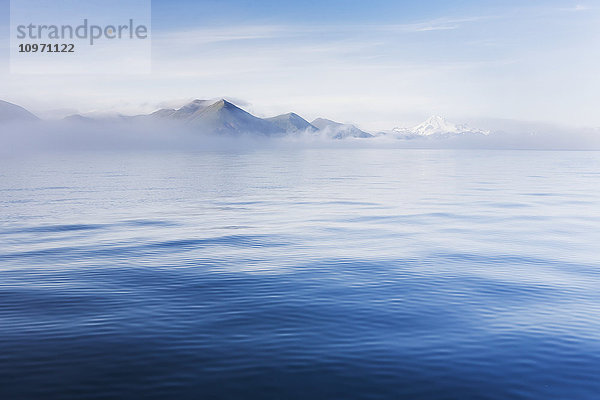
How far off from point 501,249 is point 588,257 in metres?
5.19

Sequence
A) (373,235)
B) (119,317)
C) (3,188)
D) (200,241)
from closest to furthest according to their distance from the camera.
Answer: (119,317) < (200,241) < (373,235) < (3,188)

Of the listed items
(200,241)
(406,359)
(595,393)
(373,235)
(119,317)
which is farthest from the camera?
(373,235)

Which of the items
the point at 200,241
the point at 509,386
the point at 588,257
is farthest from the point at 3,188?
the point at 509,386

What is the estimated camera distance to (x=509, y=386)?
14.9 m

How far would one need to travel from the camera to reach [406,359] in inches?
656

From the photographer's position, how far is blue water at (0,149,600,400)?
15117 mm

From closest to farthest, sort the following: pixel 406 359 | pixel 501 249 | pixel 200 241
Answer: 1. pixel 406 359
2. pixel 501 249
3. pixel 200 241

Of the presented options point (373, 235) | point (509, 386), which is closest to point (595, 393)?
point (509, 386)

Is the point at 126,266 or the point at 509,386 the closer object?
the point at 509,386

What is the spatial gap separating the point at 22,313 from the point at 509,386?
1723cm

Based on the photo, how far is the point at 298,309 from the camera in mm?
21969

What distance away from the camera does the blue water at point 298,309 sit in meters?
15.1

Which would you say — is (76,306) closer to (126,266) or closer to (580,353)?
(126,266)

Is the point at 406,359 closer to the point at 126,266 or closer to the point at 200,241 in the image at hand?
the point at 126,266
